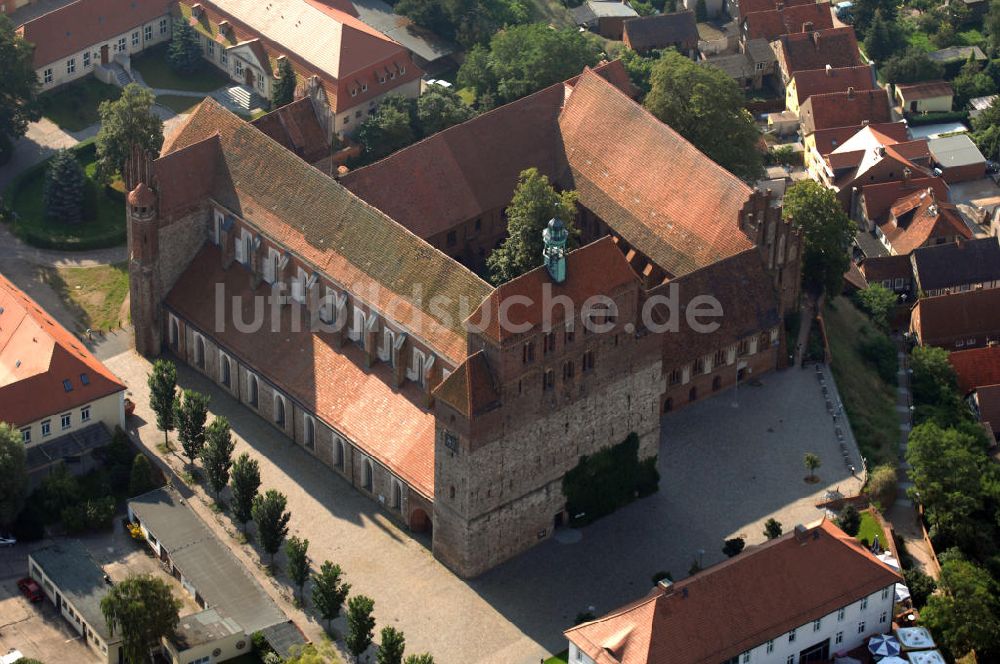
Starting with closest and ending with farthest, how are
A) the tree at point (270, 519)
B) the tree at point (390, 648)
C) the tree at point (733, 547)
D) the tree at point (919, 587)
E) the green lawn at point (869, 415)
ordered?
the tree at point (390, 648)
the tree at point (270, 519)
the tree at point (919, 587)
the tree at point (733, 547)
the green lawn at point (869, 415)

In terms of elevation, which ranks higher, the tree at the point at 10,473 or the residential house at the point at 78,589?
the tree at the point at 10,473

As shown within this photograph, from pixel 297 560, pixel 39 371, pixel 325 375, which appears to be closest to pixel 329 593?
pixel 297 560

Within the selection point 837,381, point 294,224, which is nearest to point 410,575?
point 294,224

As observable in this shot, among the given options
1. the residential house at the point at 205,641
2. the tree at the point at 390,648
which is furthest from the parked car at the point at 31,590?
the tree at the point at 390,648

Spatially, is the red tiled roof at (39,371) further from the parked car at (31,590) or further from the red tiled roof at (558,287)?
the red tiled roof at (558,287)

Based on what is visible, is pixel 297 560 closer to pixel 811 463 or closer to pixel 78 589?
pixel 78 589

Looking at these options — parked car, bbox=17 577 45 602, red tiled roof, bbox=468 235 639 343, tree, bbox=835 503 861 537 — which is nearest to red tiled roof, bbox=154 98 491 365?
red tiled roof, bbox=468 235 639 343

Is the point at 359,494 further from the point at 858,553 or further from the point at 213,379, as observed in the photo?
the point at 858,553
